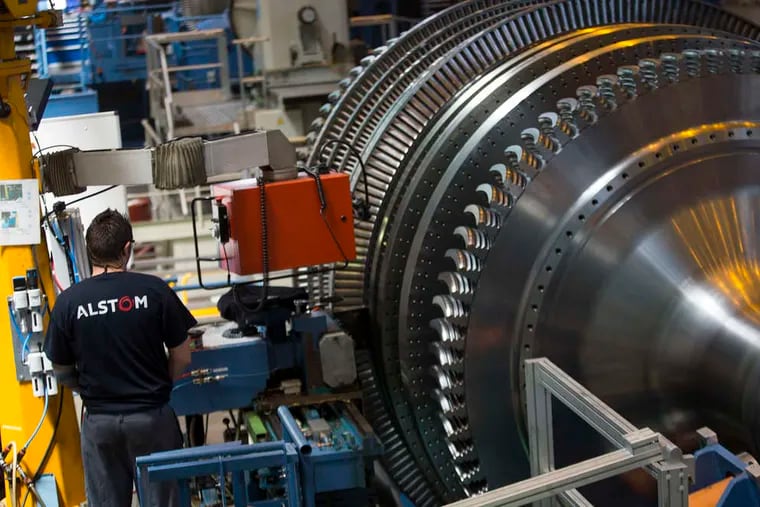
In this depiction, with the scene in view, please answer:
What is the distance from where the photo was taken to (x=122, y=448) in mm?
3174

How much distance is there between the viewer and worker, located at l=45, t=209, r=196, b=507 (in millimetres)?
3045

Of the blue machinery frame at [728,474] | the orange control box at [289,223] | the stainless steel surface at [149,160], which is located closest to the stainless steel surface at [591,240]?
the blue machinery frame at [728,474]

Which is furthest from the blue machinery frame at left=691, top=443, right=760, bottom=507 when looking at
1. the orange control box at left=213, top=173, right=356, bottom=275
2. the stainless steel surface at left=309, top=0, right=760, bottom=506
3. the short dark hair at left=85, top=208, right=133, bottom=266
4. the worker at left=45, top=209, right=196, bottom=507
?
the short dark hair at left=85, top=208, right=133, bottom=266

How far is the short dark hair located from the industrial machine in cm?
26

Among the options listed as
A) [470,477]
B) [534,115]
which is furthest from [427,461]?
[534,115]

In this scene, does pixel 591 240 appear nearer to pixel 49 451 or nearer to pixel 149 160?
pixel 149 160

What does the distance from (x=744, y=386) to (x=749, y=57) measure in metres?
0.97

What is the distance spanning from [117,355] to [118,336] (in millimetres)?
58

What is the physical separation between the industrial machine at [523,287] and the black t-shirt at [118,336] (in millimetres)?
337

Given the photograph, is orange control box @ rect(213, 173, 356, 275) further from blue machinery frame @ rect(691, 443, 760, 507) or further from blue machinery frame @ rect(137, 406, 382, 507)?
blue machinery frame @ rect(691, 443, 760, 507)

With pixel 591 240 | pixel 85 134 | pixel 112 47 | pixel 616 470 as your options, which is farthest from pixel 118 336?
pixel 112 47

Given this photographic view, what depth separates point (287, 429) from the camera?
3219mm

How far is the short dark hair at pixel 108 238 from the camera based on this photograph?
3.05 m

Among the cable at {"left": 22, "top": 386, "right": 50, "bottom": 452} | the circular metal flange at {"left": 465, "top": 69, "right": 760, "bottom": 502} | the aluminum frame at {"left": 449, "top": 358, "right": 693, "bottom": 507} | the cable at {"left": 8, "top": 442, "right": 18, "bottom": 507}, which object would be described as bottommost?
the cable at {"left": 8, "top": 442, "right": 18, "bottom": 507}
